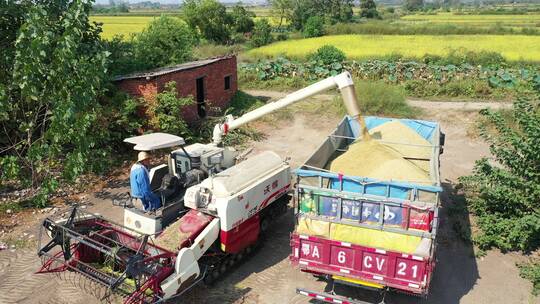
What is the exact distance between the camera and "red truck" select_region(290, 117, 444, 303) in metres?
7.05

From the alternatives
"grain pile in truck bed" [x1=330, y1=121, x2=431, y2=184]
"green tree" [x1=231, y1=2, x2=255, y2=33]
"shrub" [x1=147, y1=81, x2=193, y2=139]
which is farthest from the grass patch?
"green tree" [x1=231, y1=2, x2=255, y2=33]

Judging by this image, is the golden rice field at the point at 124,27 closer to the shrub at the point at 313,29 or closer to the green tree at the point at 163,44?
the shrub at the point at 313,29

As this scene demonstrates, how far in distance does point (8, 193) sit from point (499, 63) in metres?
25.2

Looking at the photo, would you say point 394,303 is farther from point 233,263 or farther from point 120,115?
point 120,115

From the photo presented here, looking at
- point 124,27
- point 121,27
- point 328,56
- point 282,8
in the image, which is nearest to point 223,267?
point 328,56

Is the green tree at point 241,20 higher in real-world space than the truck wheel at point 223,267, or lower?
higher

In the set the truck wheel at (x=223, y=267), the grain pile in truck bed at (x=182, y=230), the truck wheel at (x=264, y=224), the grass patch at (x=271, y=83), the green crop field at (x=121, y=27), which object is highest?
the green crop field at (x=121, y=27)

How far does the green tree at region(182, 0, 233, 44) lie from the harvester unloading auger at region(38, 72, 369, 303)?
30.1m

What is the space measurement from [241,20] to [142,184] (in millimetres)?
36468

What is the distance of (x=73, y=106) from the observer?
10891mm

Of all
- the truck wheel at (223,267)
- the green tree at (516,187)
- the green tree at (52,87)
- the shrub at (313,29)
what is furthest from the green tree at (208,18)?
the truck wheel at (223,267)

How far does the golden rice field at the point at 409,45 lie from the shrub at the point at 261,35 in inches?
37.7

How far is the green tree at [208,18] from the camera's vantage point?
3791 centimetres

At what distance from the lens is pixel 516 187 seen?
9.83 meters
